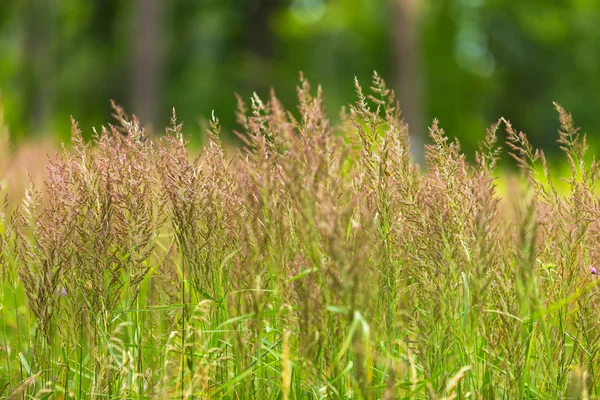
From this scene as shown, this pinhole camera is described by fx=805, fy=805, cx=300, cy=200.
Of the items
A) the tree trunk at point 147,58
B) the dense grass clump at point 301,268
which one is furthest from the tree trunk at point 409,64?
the dense grass clump at point 301,268

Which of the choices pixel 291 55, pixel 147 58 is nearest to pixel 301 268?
pixel 147 58

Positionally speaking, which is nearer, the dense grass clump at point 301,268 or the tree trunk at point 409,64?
the dense grass clump at point 301,268

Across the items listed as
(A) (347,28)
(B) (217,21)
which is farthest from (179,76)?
(A) (347,28)

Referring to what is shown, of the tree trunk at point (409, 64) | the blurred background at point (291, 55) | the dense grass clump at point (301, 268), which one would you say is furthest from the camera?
the blurred background at point (291, 55)

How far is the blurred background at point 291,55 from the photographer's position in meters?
24.5

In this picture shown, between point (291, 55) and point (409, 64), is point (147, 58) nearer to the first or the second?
point (409, 64)

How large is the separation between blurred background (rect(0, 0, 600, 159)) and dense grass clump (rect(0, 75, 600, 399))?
19137 mm

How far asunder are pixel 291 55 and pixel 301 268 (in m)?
29.2

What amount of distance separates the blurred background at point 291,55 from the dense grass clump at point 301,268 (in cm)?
1914

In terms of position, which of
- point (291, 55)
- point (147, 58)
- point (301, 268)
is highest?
point (291, 55)

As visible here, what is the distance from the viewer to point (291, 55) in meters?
30.9

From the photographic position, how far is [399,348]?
271 centimetres

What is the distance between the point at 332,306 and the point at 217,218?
56 centimetres

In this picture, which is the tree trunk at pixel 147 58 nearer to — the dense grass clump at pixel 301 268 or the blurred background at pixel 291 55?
the blurred background at pixel 291 55
